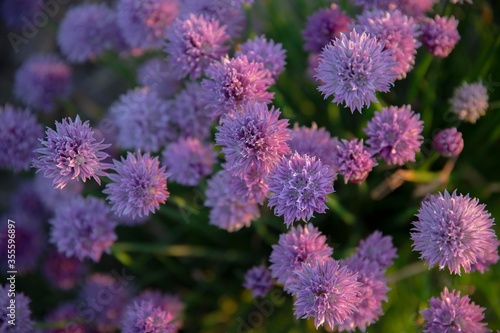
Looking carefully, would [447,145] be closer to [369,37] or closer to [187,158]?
[369,37]

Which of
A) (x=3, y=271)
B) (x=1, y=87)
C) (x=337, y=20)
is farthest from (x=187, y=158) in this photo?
(x=1, y=87)

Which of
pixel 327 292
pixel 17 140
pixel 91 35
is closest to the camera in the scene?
pixel 327 292

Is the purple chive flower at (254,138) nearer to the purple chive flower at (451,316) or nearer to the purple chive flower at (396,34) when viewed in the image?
the purple chive flower at (396,34)

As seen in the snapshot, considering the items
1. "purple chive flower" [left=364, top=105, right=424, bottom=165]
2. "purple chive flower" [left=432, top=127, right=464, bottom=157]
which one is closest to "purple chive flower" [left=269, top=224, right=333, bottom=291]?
"purple chive flower" [left=364, top=105, right=424, bottom=165]

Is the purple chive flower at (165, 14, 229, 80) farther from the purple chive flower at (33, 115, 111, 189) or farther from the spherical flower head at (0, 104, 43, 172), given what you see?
the spherical flower head at (0, 104, 43, 172)

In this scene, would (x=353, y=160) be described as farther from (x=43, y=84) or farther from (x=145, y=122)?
(x=43, y=84)

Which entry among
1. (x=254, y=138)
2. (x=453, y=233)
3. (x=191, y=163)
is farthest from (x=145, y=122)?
(x=453, y=233)
